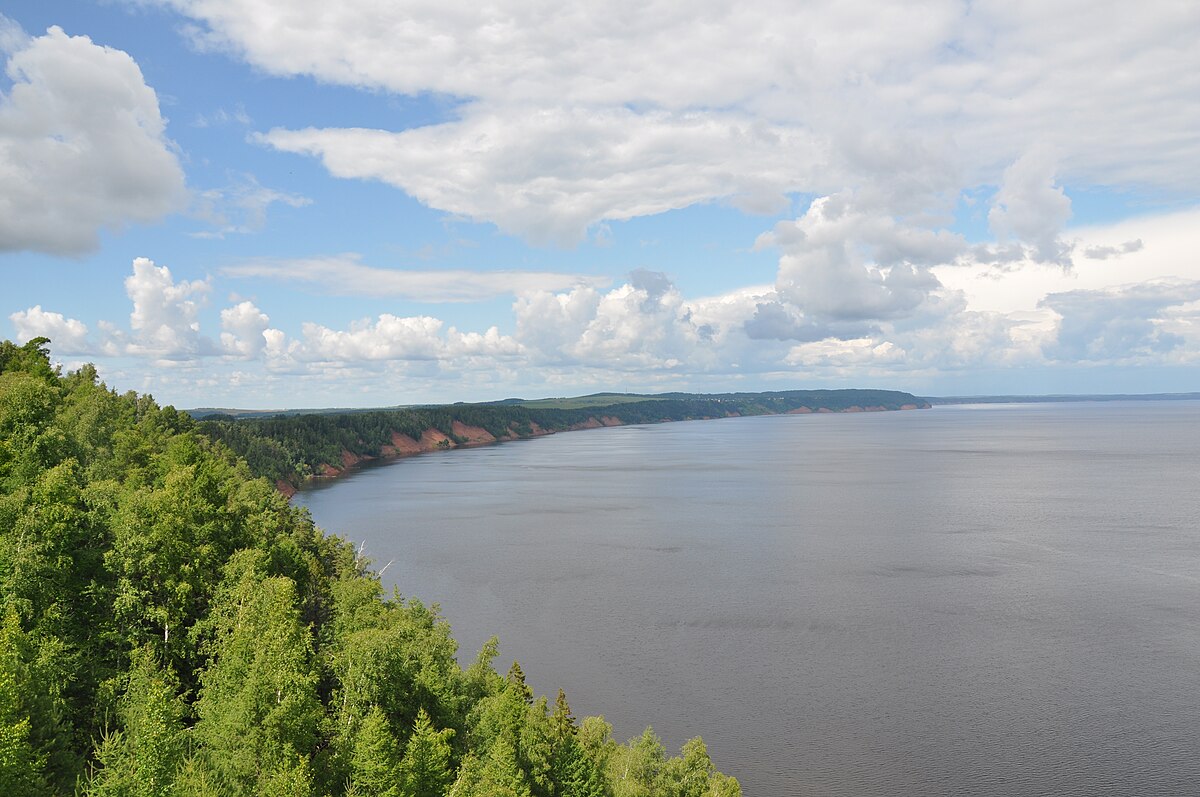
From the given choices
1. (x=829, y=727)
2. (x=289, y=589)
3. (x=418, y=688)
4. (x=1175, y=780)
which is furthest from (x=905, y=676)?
(x=289, y=589)

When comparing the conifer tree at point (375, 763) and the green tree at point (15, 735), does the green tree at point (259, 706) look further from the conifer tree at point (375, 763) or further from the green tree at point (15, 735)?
the green tree at point (15, 735)

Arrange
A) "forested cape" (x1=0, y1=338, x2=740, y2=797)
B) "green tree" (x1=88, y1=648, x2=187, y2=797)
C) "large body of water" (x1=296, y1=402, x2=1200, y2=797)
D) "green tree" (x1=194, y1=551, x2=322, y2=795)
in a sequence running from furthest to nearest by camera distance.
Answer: "large body of water" (x1=296, y1=402, x2=1200, y2=797), "green tree" (x1=194, y1=551, x2=322, y2=795), "forested cape" (x1=0, y1=338, x2=740, y2=797), "green tree" (x1=88, y1=648, x2=187, y2=797)

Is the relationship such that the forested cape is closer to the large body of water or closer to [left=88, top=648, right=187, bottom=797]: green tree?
[left=88, top=648, right=187, bottom=797]: green tree

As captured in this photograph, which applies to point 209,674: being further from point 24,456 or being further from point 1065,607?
point 1065,607

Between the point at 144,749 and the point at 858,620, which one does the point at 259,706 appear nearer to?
the point at 144,749

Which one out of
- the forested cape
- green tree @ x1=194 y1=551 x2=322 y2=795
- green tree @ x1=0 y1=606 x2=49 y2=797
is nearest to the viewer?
green tree @ x1=0 y1=606 x2=49 y2=797

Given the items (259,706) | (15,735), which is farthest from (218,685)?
(15,735)

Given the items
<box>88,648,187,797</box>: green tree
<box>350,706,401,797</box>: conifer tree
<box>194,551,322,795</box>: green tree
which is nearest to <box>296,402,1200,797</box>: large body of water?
<box>350,706,401,797</box>: conifer tree
